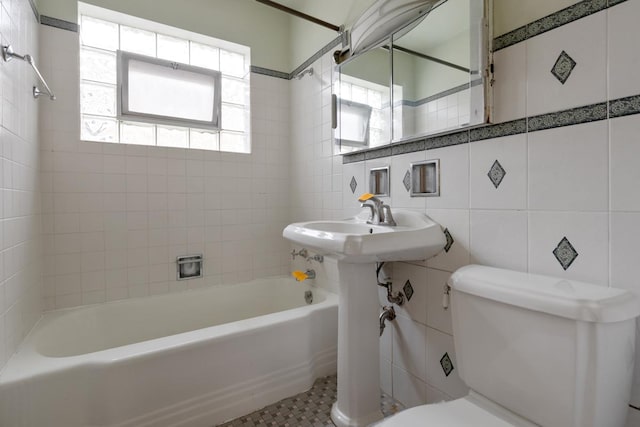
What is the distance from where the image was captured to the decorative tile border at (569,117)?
960 mm

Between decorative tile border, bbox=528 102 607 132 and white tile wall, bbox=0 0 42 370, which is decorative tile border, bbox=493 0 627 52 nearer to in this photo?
decorative tile border, bbox=528 102 607 132

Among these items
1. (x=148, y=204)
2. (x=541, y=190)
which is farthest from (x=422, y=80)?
(x=148, y=204)

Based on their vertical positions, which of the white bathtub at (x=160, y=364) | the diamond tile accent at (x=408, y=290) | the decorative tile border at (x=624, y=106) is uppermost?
the decorative tile border at (x=624, y=106)

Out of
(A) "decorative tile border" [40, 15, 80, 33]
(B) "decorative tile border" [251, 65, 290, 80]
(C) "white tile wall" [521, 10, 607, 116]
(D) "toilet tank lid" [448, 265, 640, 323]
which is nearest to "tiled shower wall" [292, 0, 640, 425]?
(C) "white tile wall" [521, 10, 607, 116]

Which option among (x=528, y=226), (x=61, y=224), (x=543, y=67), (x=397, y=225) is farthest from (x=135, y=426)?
(x=543, y=67)

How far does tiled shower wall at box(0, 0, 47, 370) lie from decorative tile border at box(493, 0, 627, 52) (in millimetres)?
1918

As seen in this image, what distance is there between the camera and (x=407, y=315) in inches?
63.6

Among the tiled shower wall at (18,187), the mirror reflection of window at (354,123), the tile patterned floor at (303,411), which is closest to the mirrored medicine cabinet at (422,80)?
the mirror reflection of window at (354,123)

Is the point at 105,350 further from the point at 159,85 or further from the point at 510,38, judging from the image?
→ the point at 510,38

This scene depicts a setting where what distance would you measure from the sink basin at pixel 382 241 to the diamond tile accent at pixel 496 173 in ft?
0.96

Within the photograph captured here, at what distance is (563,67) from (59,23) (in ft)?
8.36

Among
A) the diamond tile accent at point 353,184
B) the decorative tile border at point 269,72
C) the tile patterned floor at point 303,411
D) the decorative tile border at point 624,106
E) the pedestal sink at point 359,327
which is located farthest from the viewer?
the decorative tile border at point 269,72

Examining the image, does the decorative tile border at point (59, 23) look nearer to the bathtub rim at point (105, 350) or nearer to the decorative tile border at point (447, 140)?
the bathtub rim at point (105, 350)

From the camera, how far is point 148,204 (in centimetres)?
215
